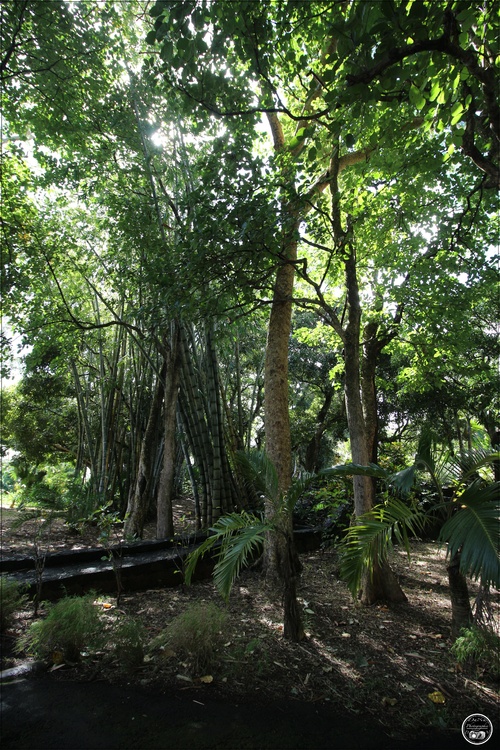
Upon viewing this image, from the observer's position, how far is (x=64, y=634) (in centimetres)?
232

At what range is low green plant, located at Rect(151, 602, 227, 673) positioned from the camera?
2342 mm

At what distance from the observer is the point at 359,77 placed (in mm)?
1970

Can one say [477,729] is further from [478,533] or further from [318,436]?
[318,436]

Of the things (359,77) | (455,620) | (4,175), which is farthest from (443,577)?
(4,175)

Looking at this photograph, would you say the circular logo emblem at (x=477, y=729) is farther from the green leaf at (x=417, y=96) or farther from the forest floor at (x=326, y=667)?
the green leaf at (x=417, y=96)

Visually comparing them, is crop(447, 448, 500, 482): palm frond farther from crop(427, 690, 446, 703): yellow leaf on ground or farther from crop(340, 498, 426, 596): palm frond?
crop(427, 690, 446, 703): yellow leaf on ground

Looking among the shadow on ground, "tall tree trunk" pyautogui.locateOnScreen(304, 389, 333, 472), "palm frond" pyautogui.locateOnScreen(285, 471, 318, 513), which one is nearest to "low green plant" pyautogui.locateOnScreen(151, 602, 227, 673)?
the shadow on ground

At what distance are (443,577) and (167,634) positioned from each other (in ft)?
11.2

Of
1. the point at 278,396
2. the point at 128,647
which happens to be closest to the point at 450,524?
the point at 128,647

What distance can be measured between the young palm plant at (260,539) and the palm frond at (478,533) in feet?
3.05

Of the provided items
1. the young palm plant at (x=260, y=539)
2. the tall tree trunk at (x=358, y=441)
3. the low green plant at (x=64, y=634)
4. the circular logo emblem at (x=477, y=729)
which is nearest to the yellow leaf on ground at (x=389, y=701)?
the circular logo emblem at (x=477, y=729)

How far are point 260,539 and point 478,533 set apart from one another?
1.17 m

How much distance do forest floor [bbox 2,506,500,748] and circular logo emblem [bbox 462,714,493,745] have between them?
4 cm

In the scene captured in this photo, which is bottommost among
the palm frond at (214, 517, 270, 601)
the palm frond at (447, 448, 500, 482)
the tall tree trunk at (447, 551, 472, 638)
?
the tall tree trunk at (447, 551, 472, 638)
